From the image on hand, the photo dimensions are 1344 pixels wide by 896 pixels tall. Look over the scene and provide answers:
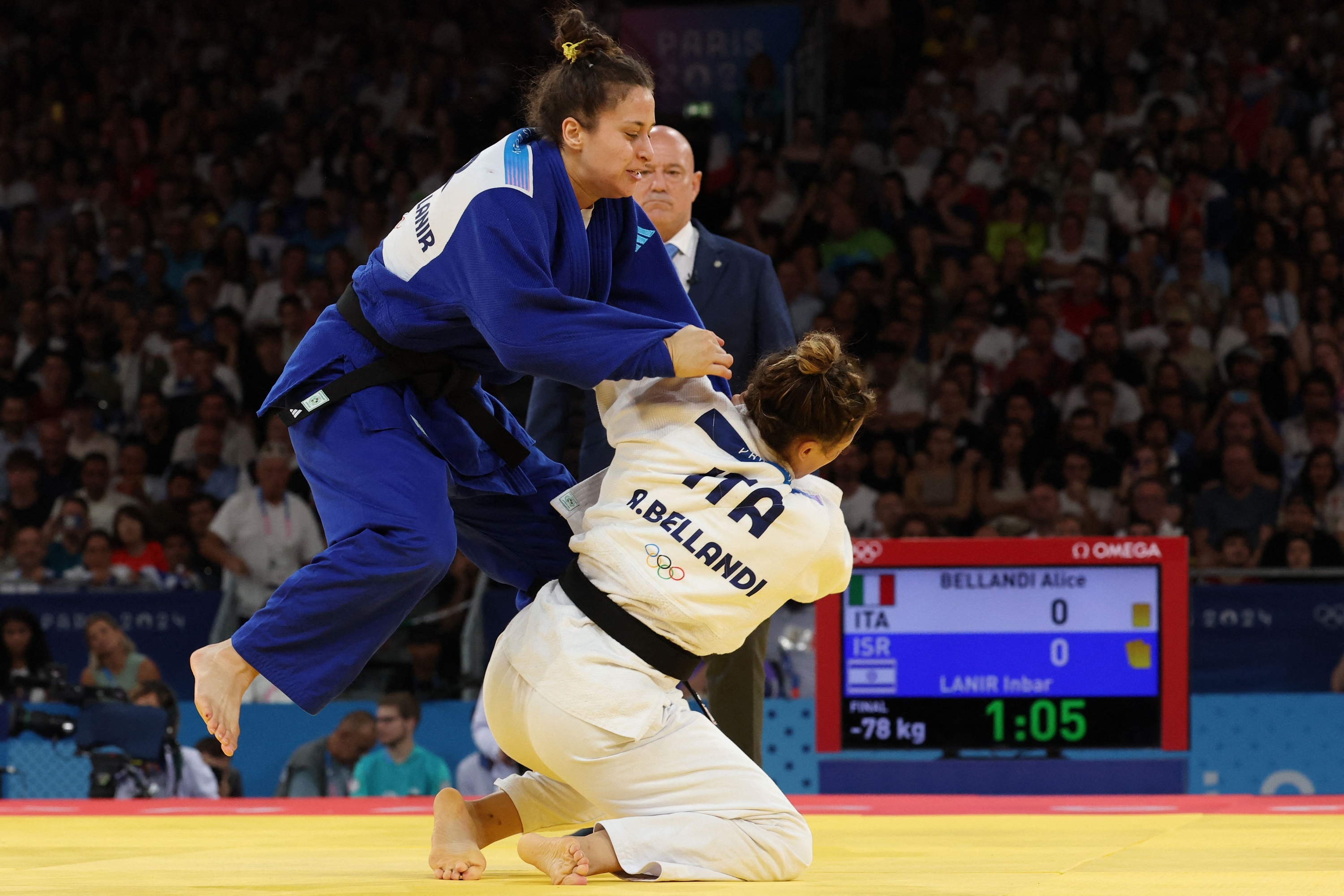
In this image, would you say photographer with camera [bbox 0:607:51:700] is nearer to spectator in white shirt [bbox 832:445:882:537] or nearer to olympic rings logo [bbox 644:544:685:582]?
spectator in white shirt [bbox 832:445:882:537]

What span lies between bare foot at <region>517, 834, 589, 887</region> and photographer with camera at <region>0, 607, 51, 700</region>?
3.50 meters

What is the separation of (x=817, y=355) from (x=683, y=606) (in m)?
0.42

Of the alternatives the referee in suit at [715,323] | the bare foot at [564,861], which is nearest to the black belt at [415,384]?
the bare foot at [564,861]

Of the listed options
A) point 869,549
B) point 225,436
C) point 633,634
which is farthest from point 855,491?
point 633,634

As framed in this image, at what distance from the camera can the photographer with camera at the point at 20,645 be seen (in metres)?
5.14

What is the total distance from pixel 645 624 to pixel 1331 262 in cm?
588

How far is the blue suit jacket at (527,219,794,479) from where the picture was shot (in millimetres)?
3559

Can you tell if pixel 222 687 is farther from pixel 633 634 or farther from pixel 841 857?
pixel 841 857

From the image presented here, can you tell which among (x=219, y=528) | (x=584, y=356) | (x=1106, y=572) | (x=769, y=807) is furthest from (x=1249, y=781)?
(x=219, y=528)

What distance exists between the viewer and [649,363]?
2.26m

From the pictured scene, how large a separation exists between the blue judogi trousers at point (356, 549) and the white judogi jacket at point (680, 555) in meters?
0.22

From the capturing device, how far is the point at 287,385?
2.53m

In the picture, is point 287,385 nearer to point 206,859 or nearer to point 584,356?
point 584,356

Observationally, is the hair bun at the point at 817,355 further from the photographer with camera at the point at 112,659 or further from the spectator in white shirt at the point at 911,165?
the spectator in white shirt at the point at 911,165
